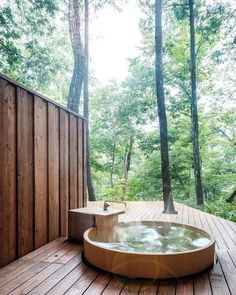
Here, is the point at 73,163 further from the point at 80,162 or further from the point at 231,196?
the point at 231,196

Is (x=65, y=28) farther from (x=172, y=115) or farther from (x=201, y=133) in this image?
(x=201, y=133)

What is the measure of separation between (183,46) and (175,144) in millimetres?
3739

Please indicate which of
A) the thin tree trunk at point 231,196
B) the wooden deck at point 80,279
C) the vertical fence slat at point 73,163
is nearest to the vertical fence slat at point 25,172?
the wooden deck at point 80,279

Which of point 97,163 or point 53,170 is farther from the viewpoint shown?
point 97,163

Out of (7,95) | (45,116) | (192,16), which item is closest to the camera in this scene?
(7,95)

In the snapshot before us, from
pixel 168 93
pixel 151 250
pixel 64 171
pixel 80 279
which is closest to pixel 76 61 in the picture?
pixel 64 171

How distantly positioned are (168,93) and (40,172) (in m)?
7.30

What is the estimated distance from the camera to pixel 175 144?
30.8 ft

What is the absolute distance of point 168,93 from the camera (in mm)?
9586

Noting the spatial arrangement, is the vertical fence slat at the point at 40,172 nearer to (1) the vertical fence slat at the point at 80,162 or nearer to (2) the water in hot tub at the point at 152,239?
(2) the water in hot tub at the point at 152,239

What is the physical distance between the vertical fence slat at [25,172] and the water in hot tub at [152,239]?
2.66ft

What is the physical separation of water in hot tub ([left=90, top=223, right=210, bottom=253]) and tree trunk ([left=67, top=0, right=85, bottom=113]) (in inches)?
140

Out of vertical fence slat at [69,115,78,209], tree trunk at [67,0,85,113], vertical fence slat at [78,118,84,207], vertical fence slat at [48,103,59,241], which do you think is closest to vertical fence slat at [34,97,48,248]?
vertical fence slat at [48,103,59,241]

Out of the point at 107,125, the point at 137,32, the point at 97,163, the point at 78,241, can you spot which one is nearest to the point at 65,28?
the point at 137,32
